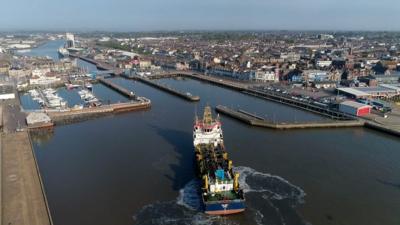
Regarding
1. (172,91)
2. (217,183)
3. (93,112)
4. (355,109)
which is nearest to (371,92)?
(355,109)

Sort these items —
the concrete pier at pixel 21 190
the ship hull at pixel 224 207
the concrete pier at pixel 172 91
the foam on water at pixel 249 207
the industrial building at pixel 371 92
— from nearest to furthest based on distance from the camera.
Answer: the concrete pier at pixel 21 190 < the foam on water at pixel 249 207 < the ship hull at pixel 224 207 < the industrial building at pixel 371 92 < the concrete pier at pixel 172 91

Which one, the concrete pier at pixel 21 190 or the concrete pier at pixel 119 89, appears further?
the concrete pier at pixel 119 89

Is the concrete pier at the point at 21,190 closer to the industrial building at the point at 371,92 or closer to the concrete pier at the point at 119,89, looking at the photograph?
the concrete pier at the point at 119,89

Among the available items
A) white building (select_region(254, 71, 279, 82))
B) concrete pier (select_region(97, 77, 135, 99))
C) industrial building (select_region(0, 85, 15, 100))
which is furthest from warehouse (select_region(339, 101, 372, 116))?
industrial building (select_region(0, 85, 15, 100))

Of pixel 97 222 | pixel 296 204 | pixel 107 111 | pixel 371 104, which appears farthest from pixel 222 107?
pixel 97 222

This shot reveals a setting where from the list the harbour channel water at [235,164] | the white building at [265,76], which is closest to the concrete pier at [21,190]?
the harbour channel water at [235,164]
